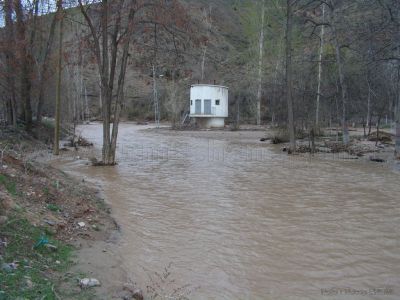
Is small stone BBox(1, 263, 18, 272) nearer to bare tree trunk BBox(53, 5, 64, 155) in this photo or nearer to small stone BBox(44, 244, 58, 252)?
small stone BBox(44, 244, 58, 252)

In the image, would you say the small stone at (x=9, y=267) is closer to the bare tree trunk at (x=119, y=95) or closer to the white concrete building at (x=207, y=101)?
the bare tree trunk at (x=119, y=95)

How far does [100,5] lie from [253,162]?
8.04 metres

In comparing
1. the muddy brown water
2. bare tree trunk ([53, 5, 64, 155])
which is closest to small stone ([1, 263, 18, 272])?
the muddy brown water

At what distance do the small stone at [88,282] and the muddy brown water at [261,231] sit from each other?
76cm

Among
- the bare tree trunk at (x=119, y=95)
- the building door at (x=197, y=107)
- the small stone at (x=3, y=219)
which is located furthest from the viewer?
the building door at (x=197, y=107)

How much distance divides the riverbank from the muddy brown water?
0.41 metres

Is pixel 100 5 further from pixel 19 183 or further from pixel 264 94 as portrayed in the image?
pixel 264 94

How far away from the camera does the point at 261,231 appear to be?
8.03 m

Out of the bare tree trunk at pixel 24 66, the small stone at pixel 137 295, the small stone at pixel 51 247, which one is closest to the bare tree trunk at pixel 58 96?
the bare tree trunk at pixel 24 66

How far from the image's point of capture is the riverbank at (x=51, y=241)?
4520mm

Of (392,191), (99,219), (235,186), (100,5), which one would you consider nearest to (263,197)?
(235,186)

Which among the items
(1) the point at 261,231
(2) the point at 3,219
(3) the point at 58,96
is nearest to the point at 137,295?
(2) the point at 3,219

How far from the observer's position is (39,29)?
76.3ft

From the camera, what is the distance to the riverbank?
452 cm
